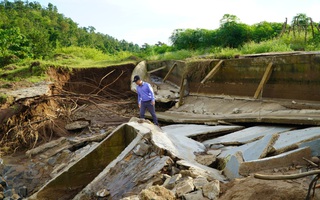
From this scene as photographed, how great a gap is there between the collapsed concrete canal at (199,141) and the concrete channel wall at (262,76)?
3cm

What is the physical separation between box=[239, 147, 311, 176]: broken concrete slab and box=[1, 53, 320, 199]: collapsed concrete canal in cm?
1

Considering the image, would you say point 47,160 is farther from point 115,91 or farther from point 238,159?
point 115,91

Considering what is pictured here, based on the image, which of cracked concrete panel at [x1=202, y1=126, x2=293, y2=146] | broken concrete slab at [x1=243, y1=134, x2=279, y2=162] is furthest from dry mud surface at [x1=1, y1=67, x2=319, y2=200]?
cracked concrete panel at [x1=202, y1=126, x2=293, y2=146]

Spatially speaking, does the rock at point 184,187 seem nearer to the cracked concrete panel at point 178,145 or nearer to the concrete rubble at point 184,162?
the concrete rubble at point 184,162

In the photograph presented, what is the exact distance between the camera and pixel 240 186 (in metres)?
3.65

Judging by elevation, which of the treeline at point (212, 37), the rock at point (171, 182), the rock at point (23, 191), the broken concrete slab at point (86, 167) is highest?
the treeline at point (212, 37)

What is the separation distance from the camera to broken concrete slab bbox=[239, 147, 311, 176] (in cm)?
411

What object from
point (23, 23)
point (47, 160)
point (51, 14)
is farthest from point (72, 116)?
point (51, 14)

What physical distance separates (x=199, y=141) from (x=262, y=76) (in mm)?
3488

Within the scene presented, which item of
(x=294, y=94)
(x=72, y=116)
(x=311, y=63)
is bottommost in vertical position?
(x=72, y=116)

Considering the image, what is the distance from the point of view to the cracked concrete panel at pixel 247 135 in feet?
22.0

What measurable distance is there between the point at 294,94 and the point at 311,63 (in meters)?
0.94

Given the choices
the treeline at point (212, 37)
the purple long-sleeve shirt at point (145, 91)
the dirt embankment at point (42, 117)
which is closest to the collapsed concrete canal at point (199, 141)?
the dirt embankment at point (42, 117)

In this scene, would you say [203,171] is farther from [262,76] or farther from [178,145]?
[262,76]
